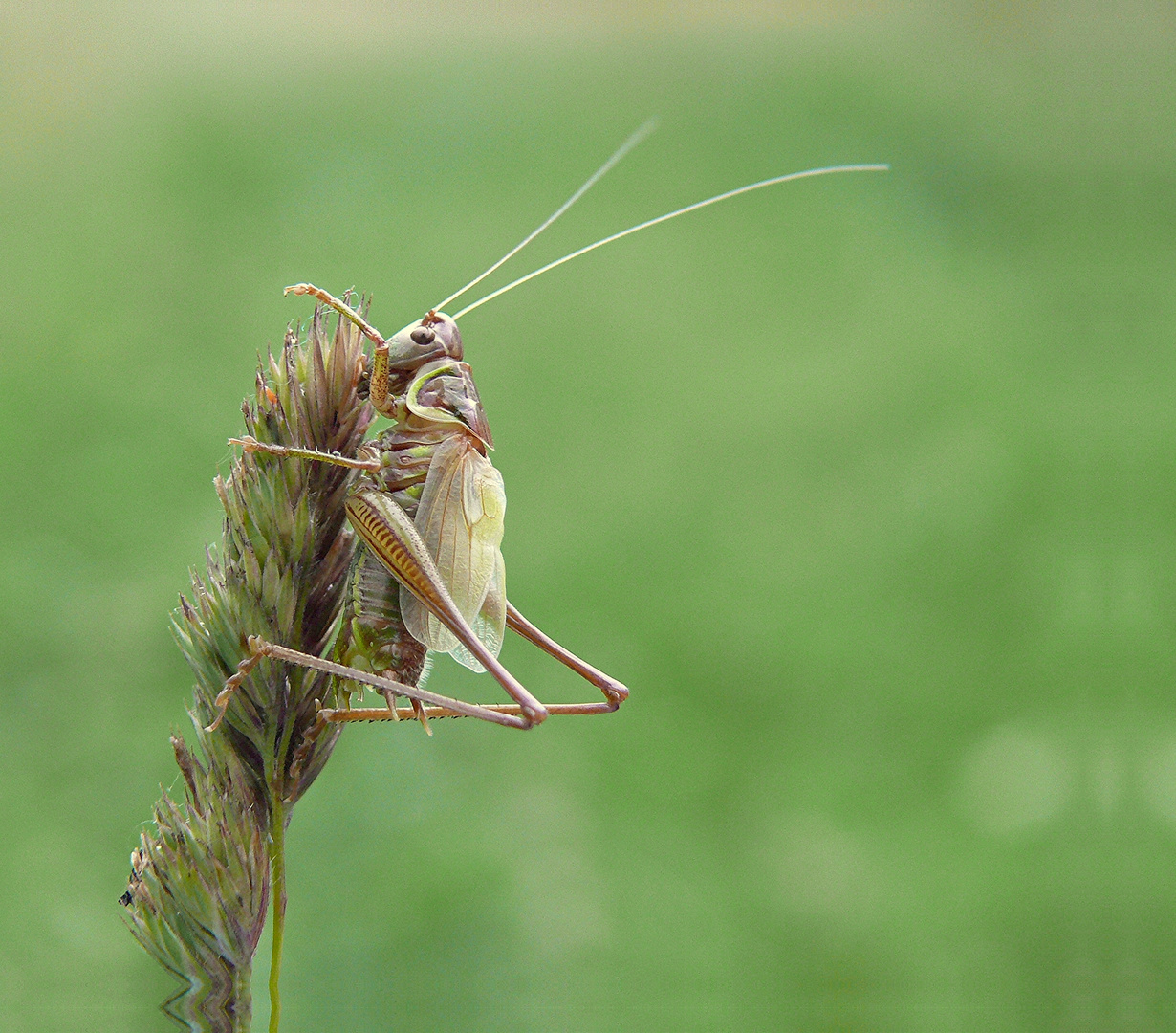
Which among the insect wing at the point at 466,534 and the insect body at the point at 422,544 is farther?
the insect wing at the point at 466,534

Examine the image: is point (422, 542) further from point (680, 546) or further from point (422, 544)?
point (680, 546)

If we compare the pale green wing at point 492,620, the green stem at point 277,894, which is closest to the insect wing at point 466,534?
the pale green wing at point 492,620

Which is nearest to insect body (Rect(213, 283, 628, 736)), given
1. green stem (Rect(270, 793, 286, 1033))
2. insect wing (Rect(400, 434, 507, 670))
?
insect wing (Rect(400, 434, 507, 670))

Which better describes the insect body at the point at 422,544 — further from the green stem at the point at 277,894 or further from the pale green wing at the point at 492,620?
the green stem at the point at 277,894

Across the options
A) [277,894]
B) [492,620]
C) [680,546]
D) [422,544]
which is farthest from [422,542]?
[680,546]

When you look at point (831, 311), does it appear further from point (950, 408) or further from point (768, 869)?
point (768, 869)

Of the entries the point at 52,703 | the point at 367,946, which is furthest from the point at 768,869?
the point at 52,703

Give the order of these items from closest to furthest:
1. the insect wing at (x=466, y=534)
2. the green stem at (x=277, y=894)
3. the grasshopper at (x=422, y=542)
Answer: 1. the green stem at (x=277, y=894)
2. the grasshopper at (x=422, y=542)
3. the insect wing at (x=466, y=534)
